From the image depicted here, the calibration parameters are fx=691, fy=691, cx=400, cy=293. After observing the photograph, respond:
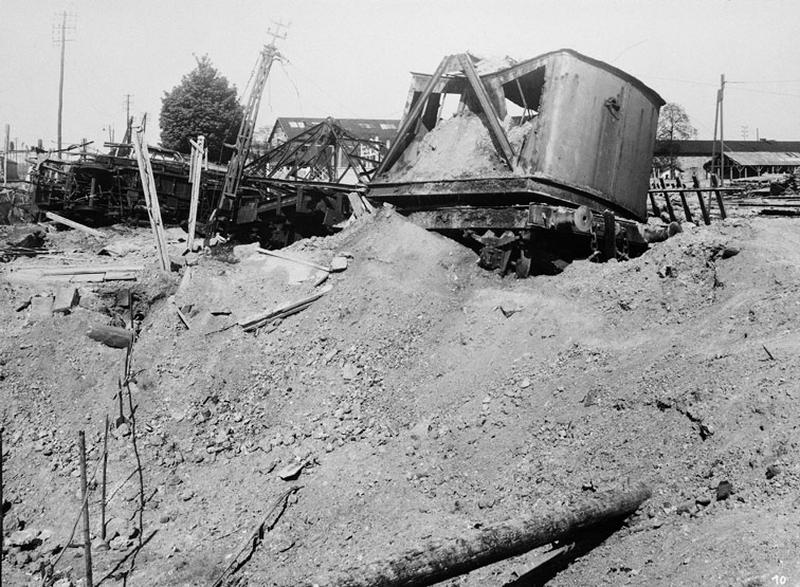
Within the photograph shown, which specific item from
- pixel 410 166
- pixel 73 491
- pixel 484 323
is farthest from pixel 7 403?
pixel 410 166

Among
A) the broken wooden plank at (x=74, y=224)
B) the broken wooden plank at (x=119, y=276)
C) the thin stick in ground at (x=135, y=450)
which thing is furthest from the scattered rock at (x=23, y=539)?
the broken wooden plank at (x=74, y=224)

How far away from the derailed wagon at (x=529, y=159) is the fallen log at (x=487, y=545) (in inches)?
177

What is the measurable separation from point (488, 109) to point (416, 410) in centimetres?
473

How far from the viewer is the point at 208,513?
655cm

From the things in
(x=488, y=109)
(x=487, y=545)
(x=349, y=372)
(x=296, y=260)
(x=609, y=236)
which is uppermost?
(x=488, y=109)

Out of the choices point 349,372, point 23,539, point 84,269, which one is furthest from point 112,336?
point 349,372

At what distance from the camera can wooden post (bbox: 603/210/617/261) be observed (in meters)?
8.98

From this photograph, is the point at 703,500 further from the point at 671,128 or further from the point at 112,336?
the point at 671,128

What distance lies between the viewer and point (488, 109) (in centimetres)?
966

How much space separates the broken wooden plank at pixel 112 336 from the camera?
8664mm

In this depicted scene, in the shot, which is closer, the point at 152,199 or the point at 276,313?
the point at 276,313

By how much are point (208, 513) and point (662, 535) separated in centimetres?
418

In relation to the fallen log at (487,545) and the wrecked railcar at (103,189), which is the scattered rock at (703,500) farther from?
the wrecked railcar at (103,189)

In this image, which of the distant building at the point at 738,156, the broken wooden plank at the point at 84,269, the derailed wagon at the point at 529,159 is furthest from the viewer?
the distant building at the point at 738,156
